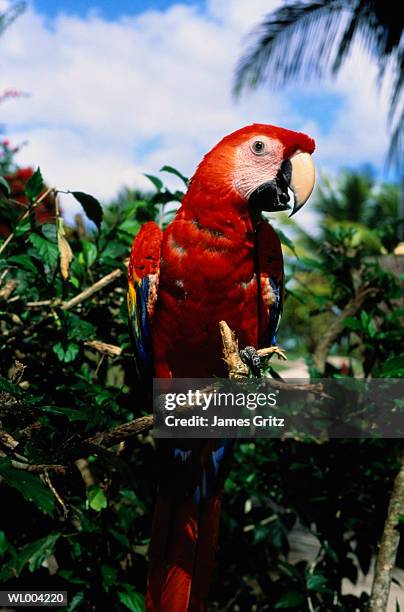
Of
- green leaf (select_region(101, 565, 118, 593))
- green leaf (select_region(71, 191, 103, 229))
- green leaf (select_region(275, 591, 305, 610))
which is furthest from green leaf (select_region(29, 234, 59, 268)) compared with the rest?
green leaf (select_region(275, 591, 305, 610))

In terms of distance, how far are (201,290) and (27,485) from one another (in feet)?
2.19

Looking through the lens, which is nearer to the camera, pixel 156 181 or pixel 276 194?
pixel 276 194

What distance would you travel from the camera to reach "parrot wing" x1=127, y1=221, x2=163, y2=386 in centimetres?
136

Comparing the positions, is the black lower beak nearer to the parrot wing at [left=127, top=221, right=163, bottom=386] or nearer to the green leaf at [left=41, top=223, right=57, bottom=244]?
the parrot wing at [left=127, top=221, right=163, bottom=386]

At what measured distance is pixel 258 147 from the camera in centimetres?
130

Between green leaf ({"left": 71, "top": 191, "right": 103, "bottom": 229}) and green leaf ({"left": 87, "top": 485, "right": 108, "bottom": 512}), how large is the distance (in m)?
0.66

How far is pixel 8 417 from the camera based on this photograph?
A: 848 millimetres

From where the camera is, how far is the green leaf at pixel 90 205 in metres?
1.31

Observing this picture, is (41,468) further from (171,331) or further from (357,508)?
(357,508)

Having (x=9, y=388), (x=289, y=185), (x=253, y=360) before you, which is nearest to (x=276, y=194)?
(x=289, y=185)

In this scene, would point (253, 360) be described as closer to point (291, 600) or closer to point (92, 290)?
point (92, 290)

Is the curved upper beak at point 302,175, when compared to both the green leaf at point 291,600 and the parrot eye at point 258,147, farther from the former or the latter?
the green leaf at point 291,600

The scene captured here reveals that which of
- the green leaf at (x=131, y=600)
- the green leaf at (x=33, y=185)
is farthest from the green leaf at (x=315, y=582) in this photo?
the green leaf at (x=33, y=185)

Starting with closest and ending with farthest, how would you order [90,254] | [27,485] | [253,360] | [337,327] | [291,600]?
1. [27,485]
2. [253,360]
3. [291,600]
4. [90,254]
5. [337,327]
